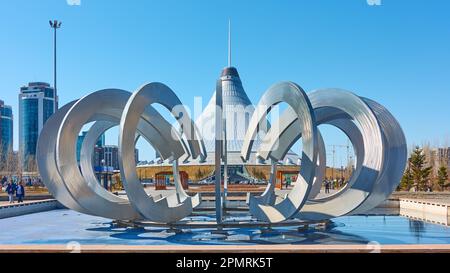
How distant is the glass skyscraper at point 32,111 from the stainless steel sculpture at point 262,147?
81.9 m

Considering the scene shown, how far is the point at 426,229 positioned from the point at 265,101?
647 cm

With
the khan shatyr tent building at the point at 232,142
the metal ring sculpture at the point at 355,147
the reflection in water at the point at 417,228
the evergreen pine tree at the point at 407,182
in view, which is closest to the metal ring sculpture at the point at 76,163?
the metal ring sculpture at the point at 355,147

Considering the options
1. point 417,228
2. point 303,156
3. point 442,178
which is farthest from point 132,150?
point 442,178

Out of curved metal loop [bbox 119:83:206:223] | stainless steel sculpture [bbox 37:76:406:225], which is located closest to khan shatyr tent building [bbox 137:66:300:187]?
stainless steel sculpture [bbox 37:76:406:225]

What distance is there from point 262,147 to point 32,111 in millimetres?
87504

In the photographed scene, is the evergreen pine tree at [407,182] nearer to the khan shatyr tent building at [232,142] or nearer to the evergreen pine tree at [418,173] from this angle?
the evergreen pine tree at [418,173]

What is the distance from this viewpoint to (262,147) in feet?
56.1

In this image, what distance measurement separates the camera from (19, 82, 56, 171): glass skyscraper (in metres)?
92.6

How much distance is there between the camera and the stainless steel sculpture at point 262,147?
→ 44.3 ft

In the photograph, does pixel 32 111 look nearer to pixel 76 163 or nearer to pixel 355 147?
pixel 76 163

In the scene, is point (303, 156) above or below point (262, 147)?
below

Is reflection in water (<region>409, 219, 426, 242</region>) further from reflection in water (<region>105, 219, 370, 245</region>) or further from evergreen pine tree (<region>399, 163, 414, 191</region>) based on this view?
evergreen pine tree (<region>399, 163, 414, 191</region>)

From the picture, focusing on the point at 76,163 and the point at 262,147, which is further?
the point at 262,147
